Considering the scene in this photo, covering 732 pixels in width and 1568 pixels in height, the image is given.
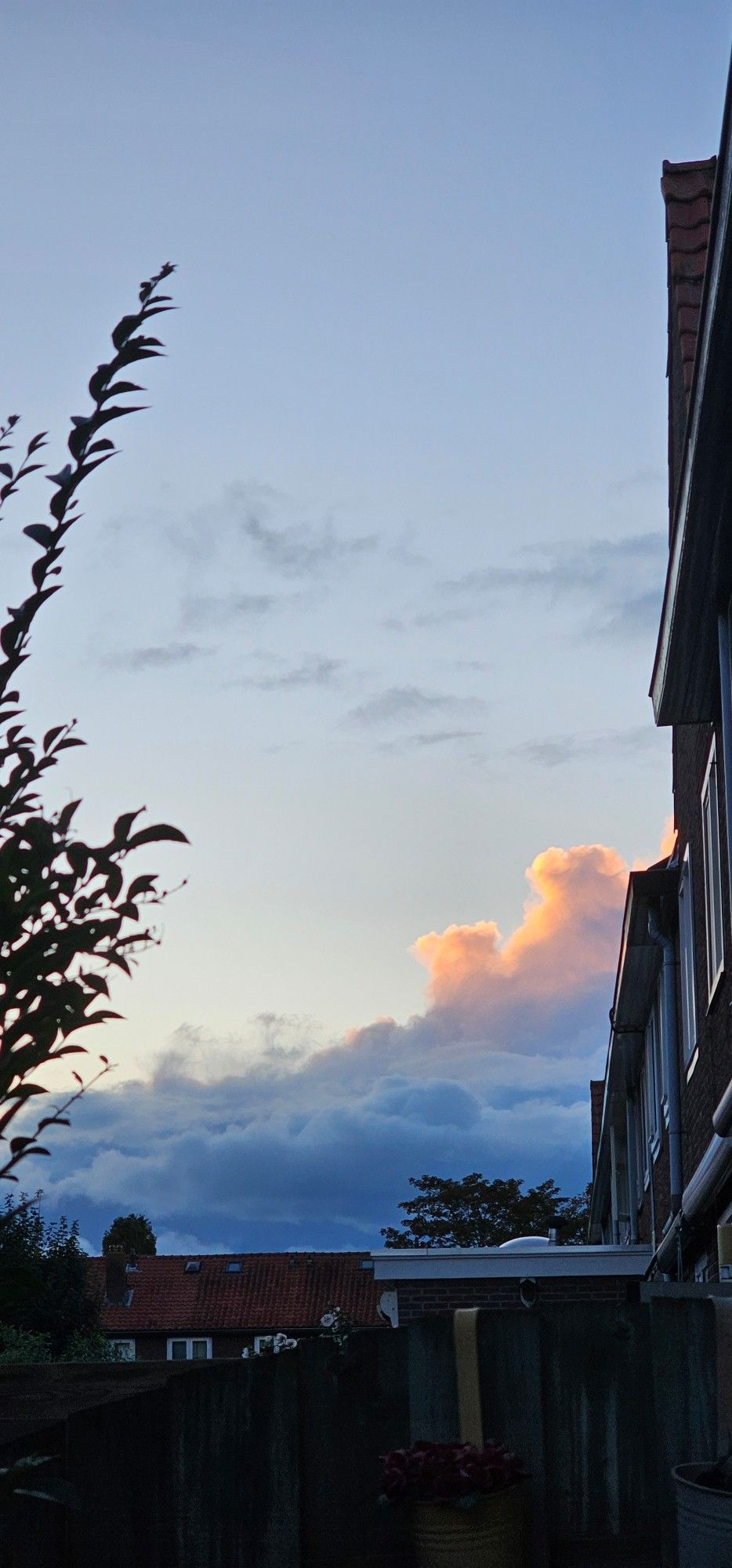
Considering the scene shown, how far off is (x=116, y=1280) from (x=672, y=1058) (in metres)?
43.8

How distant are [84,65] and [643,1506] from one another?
456 cm

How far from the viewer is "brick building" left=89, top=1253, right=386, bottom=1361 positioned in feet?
165

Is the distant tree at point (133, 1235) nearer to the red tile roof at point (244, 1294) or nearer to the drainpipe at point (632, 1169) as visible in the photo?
the red tile roof at point (244, 1294)

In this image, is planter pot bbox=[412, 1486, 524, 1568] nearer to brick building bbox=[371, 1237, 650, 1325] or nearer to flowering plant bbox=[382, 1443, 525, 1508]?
flowering plant bbox=[382, 1443, 525, 1508]

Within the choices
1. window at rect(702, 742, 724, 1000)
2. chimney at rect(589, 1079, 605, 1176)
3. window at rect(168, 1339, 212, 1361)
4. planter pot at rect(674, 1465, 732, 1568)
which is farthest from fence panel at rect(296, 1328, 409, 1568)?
window at rect(168, 1339, 212, 1361)

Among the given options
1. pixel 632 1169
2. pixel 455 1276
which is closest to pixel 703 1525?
pixel 455 1276

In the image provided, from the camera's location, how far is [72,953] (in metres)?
2.20

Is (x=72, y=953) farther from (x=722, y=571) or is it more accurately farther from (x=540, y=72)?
(x=540, y=72)

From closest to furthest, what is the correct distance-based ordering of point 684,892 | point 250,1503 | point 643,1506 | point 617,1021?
point 250,1503
point 643,1506
point 684,892
point 617,1021

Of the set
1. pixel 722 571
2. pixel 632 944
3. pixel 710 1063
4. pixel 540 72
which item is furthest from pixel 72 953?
pixel 632 944

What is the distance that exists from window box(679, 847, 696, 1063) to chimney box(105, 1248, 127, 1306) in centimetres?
4353

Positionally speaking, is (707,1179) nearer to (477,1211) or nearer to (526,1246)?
(526,1246)

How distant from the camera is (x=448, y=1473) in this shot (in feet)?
12.7

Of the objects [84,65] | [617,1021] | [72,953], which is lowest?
[72,953]
